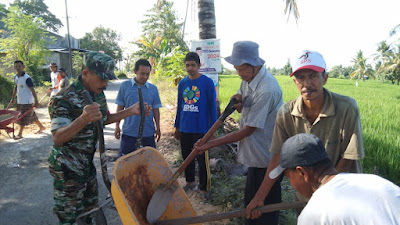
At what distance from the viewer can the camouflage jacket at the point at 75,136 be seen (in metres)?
1.95

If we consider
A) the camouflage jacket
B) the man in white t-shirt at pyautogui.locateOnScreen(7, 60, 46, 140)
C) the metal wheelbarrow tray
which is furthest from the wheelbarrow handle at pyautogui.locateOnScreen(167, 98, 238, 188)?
the man in white t-shirt at pyautogui.locateOnScreen(7, 60, 46, 140)

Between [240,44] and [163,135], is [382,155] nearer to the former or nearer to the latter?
[240,44]

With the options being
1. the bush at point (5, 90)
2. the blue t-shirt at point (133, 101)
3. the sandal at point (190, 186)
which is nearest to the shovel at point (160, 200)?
the blue t-shirt at point (133, 101)

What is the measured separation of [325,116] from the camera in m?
1.81

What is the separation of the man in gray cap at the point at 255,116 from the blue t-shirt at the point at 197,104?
120 centimetres

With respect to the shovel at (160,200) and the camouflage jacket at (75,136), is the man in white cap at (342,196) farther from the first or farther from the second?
the camouflage jacket at (75,136)

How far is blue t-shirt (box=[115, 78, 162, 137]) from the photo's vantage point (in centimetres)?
362

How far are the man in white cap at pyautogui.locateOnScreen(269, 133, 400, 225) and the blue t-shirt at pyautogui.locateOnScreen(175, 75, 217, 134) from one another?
7.89 ft

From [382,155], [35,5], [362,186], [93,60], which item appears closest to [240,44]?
[93,60]

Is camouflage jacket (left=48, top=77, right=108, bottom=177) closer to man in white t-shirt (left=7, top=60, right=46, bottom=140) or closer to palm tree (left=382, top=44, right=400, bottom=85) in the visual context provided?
man in white t-shirt (left=7, top=60, right=46, bottom=140)

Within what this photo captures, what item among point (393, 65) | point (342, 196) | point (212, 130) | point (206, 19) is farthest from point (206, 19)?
point (393, 65)

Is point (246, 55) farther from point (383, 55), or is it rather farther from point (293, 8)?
point (383, 55)

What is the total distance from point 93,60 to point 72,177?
0.85 meters

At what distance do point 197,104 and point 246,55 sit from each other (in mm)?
1460
